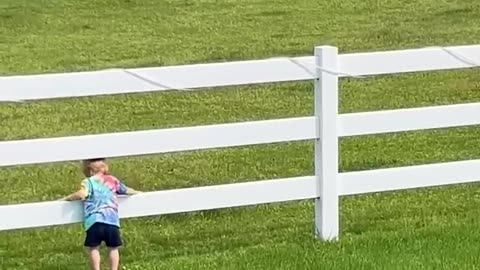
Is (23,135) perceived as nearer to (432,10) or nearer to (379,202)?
(379,202)

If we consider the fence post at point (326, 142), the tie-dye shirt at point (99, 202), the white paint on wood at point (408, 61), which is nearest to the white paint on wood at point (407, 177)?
the fence post at point (326, 142)

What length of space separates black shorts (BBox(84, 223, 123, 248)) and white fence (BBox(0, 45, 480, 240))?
218mm

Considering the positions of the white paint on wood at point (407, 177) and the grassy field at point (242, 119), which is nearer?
the grassy field at point (242, 119)

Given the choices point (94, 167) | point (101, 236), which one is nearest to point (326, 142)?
point (94, 167)

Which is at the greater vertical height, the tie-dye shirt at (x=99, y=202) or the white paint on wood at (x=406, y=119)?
the white paint on wood at (x=406, y=119)

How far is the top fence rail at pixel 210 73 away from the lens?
7445 mm

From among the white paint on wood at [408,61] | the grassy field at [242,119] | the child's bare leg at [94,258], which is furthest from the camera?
the white paint on wood at [408,61]

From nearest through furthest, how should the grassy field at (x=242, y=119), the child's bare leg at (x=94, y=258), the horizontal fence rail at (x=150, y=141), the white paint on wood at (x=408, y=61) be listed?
1. the child's bare leg at (x=94, y=258)
2. the horizontal fence rail at (x=150, y=141)
3. the grassy field at (x=242, y=119)
4. the white paint on wood at (x=408, y=61)

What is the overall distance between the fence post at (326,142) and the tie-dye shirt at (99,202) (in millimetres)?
1545

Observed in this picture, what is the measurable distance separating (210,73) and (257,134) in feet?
1.71

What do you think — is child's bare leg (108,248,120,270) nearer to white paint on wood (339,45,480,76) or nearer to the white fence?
the white fence

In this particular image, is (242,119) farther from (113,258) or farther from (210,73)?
(113,258)

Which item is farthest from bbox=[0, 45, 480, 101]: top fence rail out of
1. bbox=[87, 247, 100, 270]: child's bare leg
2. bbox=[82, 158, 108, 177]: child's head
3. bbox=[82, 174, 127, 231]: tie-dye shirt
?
bbox=[87, 247, 100, 270]: child's bare leg

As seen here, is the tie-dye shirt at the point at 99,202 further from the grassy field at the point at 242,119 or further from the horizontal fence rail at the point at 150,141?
the grassy field at the point at 242,119
